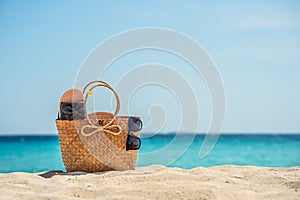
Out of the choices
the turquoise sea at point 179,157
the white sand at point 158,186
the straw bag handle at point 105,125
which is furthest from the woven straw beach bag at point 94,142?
the turquoise sea at point 179,157

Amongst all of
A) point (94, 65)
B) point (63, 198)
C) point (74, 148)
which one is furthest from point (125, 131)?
point (63, 198)

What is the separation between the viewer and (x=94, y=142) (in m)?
3.92

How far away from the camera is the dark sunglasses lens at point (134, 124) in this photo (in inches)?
164

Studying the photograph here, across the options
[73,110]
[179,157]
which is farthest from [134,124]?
[179,157]

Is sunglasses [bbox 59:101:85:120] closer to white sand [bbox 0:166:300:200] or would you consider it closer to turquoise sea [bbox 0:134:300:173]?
white sand [bbox 0:166:300:200]

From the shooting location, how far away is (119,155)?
159 inches

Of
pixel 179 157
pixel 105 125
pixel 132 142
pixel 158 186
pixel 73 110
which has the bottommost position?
pixel 179 157

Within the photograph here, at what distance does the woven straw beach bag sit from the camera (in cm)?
391

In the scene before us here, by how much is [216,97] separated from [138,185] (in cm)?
261

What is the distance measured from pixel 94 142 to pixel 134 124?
48 centimetres

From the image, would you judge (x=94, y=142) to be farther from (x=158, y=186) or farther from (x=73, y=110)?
(x=158, y=186)

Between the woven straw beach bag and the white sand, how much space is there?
48 cm

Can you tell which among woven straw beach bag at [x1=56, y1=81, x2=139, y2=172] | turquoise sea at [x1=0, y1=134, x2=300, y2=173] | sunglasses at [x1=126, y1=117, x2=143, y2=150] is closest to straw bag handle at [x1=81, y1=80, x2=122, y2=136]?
woven straw beach bag at [x1=56, y1=81, x2=139, y2=172]

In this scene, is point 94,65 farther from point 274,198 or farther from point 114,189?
point 274,198
